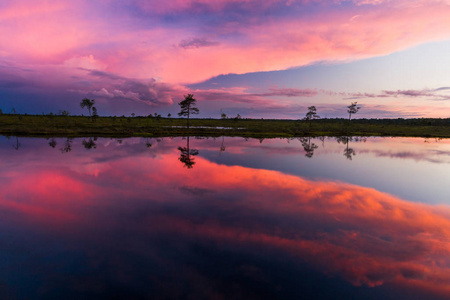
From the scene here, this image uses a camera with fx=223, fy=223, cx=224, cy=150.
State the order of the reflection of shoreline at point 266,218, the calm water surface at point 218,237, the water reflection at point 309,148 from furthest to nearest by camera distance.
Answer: the water reflection at point 309,148 < the reflection of shoreline at point 266,218 < the calm water surface at point 218,237

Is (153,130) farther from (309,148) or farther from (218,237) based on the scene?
(218,237)

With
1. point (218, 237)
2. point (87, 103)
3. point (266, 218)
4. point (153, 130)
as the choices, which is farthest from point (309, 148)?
point (87, 103)

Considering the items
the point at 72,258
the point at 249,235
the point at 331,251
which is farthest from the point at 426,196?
the point at 72,258

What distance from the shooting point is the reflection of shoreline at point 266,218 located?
902 centimetres

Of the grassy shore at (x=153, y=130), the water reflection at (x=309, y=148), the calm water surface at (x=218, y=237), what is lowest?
the calm water surface at (x=218, y=237)

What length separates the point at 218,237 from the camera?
10250 millimetres

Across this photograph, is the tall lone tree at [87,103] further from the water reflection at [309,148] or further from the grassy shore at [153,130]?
the water reflection at [309,148]

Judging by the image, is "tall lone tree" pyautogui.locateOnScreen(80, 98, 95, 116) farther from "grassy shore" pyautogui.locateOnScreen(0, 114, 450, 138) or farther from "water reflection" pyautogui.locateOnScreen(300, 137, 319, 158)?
"water reflection" pyautogui.locateOnScreen(300, 137, 319, 158)

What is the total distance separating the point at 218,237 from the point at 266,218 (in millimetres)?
3465

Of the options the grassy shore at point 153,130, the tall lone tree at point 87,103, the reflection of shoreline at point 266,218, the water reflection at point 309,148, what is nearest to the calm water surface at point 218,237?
the reflection of shoreline at point 266,218

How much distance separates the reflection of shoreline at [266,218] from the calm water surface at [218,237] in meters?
0.06

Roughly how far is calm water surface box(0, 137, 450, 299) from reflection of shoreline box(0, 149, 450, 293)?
64 millimetres

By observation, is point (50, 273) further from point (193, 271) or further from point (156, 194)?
point (156, 194)

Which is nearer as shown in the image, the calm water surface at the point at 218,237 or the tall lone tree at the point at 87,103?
the calm water surface at the point at 218,237
